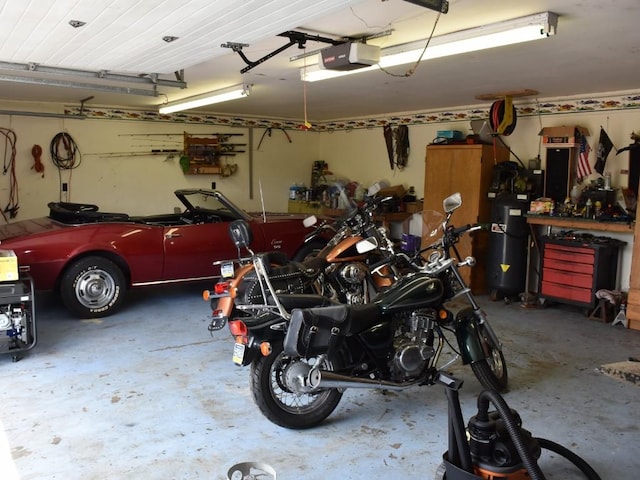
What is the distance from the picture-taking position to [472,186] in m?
7.07

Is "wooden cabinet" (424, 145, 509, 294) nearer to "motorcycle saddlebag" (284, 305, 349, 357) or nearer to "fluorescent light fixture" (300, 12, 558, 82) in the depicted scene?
"fluorescent light fixture" (300, 12, 558, 82)

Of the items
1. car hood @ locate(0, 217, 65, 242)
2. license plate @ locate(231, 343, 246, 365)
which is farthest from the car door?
license plate @ locate(231, 343, 246, 365)

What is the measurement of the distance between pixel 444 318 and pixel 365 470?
110 cm

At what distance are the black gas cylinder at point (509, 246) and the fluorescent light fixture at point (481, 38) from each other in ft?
9.65

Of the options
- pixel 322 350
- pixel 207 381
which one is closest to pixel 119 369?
pixel 207 381

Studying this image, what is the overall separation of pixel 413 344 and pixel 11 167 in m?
7.37

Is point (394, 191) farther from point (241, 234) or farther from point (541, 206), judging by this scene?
point (241, 234)

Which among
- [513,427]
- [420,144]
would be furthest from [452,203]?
[420,144]

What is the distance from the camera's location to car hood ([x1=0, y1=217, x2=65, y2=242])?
5398mm

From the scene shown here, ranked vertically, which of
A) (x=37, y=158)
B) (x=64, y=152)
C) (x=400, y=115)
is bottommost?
(x=37, y=158)

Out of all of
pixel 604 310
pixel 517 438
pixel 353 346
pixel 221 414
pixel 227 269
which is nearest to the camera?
pixel 517 438

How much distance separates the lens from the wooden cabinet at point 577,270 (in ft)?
19.6

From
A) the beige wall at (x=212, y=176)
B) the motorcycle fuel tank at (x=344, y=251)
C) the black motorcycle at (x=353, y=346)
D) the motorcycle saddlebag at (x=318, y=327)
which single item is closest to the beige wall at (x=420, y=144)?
the beige wall at (x=212, y=176)

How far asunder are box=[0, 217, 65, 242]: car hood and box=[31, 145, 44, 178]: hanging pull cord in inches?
103
